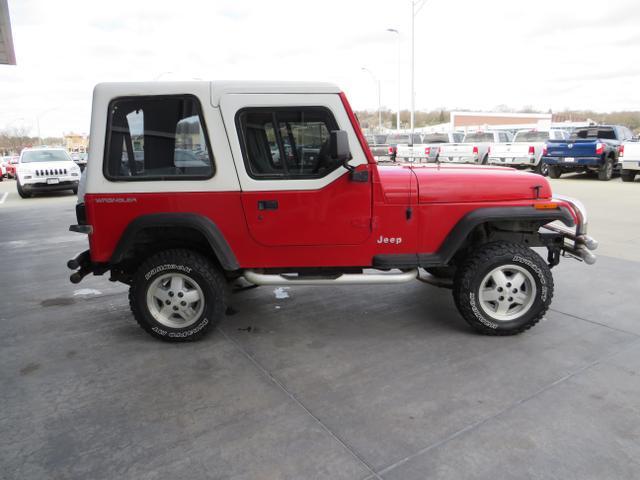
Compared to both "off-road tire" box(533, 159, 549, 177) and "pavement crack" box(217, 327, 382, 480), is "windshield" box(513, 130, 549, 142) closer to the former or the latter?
"off-road tire" box(533, 159, 549, 177)

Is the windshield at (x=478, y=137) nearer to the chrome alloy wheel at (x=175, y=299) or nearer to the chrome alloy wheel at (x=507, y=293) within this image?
the chrome alloy wheel at (x=507, y=293)

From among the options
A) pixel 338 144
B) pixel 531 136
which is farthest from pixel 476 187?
pixel 531 136

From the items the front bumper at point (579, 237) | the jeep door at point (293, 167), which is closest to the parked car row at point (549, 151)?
the front bumper at point (579, 237)

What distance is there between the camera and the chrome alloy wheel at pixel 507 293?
3914 mm

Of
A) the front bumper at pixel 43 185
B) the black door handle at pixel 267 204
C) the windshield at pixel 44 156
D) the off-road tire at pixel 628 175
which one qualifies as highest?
the windshield at pixel 44 156

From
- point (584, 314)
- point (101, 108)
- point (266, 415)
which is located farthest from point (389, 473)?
point (101, 108)

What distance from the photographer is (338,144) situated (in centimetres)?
341

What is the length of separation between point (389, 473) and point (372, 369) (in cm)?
109

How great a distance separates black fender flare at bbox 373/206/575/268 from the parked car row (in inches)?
388

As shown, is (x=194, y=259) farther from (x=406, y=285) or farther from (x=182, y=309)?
(x=406, y=285)

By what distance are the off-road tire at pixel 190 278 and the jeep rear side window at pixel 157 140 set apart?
65 cm

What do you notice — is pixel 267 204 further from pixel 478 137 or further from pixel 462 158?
pixel 478 137

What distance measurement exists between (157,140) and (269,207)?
1004mm

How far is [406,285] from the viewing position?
543 cm
